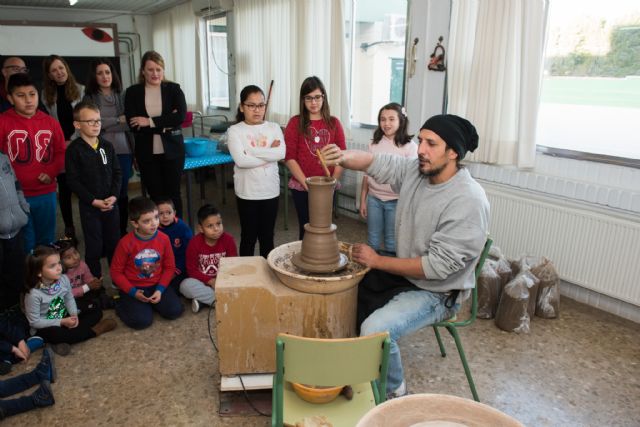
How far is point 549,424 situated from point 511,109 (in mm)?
2106

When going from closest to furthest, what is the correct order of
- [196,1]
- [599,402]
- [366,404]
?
1. [366,404]
2. [599,402]
3. [196,1]

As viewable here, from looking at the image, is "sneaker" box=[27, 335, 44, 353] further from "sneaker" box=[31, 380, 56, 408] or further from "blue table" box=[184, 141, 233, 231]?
"blue table" box=[184, 141, 233, 231]

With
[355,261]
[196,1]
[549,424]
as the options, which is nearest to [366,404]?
[355,261]

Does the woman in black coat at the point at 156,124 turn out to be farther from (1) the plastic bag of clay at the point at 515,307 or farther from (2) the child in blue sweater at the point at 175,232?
(1) the plastic bag of clay at the point at 515,307

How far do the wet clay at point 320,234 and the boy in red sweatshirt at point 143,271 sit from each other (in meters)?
1.27

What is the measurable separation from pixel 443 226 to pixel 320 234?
0.53 metres

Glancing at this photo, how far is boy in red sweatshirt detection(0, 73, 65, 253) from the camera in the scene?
10.1ft

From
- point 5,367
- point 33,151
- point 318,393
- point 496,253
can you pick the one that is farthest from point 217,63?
point 318,393

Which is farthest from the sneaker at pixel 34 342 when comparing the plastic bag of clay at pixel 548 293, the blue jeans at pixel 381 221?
the plastic bag of clay at pixel 548 293

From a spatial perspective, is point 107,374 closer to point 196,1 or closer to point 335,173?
point 335,173

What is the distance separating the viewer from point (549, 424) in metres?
2.16

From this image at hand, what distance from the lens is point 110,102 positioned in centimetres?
393

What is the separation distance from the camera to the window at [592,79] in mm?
2959

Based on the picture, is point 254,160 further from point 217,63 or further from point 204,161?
point 217,63
